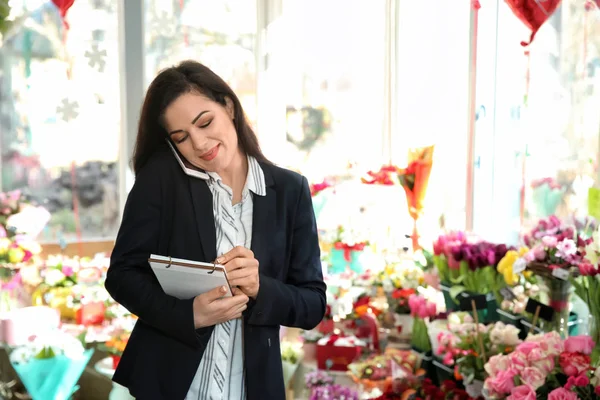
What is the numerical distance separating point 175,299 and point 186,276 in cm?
10

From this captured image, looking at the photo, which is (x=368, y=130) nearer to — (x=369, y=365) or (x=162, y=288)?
(x=369, y=365)

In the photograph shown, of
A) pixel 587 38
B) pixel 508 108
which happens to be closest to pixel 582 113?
pixel 587 38

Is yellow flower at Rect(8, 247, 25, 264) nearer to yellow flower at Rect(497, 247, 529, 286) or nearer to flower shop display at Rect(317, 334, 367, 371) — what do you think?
flower shop display at Rect(317, 334, 367, 371)

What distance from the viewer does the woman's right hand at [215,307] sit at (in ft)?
4.21

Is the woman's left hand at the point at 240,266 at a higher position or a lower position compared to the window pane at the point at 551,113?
lower

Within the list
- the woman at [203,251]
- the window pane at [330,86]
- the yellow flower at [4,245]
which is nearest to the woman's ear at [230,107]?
the woman at [203,251]

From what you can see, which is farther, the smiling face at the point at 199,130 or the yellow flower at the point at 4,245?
the yellow flower at the point at 4,245

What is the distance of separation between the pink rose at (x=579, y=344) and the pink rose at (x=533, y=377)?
9cm

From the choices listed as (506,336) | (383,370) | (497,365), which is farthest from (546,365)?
(383,370)

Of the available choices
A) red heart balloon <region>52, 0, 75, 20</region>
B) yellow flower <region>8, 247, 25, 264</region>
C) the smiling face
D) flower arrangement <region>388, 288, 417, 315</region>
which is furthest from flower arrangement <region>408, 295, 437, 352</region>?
red heart balloon <region>52, 0, 75, 20</region>

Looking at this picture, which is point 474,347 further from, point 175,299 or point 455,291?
point 175,299

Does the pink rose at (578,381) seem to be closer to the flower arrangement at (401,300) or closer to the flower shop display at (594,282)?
the flower shop display at (594,282)

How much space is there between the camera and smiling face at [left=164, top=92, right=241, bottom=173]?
4.44 ft

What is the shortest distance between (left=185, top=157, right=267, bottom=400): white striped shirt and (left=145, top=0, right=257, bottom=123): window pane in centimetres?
251
